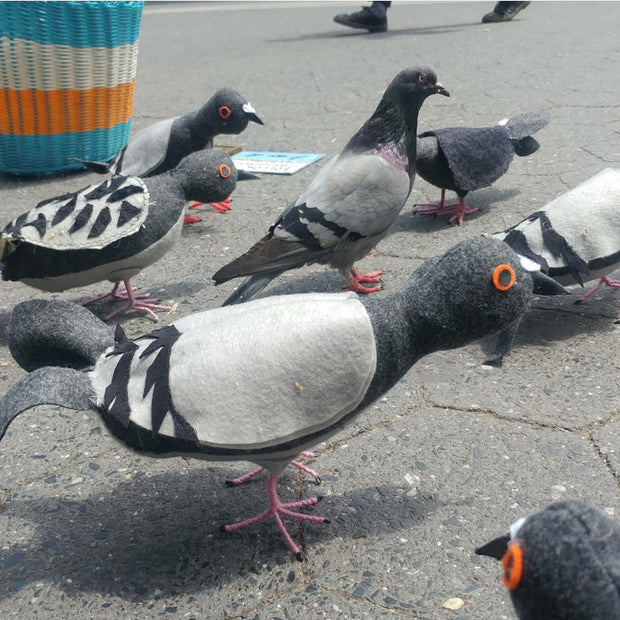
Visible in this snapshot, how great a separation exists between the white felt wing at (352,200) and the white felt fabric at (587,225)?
0.56m

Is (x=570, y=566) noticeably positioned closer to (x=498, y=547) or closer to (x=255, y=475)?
(x=498, y=547)

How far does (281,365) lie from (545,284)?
89 cm

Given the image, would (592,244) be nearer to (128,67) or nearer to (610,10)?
(128,67)

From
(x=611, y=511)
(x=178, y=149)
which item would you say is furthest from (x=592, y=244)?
(x=178, y=149)

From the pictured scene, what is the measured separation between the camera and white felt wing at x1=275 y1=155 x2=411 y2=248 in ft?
9.98

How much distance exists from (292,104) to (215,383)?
5.15m

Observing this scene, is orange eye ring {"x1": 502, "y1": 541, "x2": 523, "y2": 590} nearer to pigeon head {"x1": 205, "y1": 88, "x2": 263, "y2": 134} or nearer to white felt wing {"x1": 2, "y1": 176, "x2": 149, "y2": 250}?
white felt wing {"x1": 2, "y1": 176, "x2": 149, "y2": 250}

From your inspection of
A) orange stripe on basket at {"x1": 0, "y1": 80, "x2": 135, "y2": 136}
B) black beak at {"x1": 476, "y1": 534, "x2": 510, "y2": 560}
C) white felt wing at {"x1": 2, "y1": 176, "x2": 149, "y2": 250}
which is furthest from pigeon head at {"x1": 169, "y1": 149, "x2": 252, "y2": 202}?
black beak at {"x1": 476, "y1": 534, "x2": 510, "y2": 560}

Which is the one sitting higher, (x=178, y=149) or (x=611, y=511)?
(x=611, y=511)

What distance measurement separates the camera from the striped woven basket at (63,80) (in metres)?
4.21

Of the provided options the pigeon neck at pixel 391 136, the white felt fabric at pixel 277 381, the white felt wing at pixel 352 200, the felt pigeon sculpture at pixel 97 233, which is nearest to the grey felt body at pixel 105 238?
the felt pigeon sculpture at pixel 97 233

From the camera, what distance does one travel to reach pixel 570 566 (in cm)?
103

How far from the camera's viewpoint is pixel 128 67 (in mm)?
4672

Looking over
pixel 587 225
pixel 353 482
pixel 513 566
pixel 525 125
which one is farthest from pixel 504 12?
pixel 513 566
